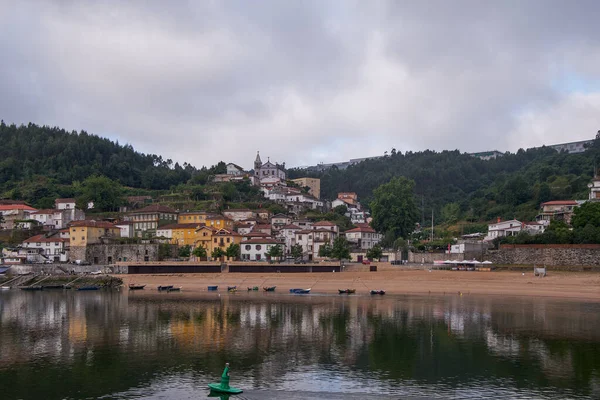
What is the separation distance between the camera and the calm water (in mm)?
24781

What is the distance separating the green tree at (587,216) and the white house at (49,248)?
2816 inches

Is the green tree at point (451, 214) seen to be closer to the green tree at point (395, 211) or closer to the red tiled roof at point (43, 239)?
the green tree at point (395, 211)

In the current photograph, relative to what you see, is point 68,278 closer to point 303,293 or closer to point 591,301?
point 303,293

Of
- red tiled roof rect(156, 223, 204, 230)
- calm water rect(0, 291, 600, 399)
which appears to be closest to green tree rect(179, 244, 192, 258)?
red tiled roof rect(156, 223, 204, 230)

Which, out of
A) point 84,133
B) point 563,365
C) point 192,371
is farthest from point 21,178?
point 563,365

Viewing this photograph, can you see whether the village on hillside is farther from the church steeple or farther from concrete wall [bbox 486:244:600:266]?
the church steeple

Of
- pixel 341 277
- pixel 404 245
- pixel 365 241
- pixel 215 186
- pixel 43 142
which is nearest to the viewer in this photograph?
pixel 341 277

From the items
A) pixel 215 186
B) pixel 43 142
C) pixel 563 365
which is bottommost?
pixel 563 365

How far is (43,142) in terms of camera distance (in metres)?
150

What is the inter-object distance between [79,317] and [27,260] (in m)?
44.1

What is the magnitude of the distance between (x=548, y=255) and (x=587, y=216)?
8.41m

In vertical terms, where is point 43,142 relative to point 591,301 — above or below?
above

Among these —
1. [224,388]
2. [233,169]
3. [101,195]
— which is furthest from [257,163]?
[224,388]

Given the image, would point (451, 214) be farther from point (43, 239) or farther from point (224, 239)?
point (43, 239)
